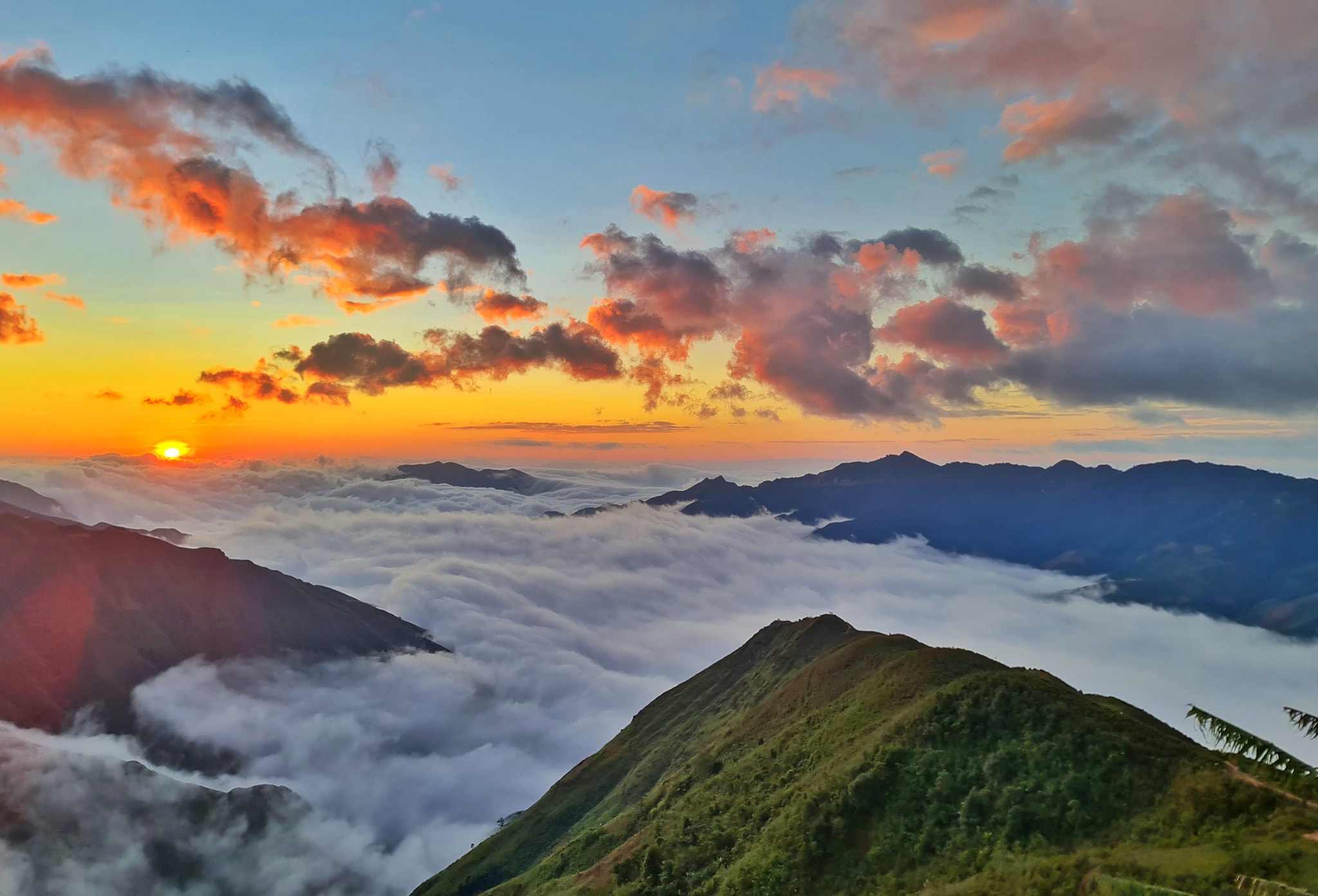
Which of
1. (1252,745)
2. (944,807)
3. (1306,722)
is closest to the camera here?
(1252,745)

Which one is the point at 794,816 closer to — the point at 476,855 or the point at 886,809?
the point at 886,809

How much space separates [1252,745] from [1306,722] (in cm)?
160

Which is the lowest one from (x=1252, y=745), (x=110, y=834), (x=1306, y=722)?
(x=110, y=834)

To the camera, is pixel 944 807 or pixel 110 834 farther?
pixel 110 834

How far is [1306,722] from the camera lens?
16.9 m

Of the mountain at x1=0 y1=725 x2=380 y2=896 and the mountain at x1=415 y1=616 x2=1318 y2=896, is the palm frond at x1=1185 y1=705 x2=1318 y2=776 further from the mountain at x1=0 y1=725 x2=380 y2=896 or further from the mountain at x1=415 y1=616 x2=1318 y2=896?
the mountain at x1=0 y1=725 x2=380 y2=896

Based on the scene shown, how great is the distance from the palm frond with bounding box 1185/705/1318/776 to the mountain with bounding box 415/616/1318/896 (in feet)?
60.3

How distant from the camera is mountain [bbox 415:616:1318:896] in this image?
3669 centimetres

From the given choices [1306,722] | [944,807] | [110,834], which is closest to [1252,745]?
[1306,722]

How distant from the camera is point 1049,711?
53.9 meters

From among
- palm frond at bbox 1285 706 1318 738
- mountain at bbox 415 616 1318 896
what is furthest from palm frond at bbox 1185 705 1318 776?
mountain at bbox 415 616 1318 896

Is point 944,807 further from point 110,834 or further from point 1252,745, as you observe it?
point 110,834

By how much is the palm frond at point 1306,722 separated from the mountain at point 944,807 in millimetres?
18228

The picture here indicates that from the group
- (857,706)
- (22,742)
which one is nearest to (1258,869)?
(857,706)
